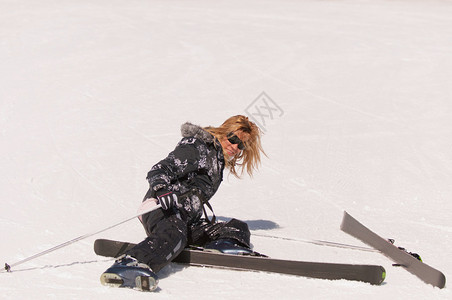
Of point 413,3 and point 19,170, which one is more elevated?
point 413,3

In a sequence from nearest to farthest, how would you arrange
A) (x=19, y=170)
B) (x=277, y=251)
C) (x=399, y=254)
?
(x=399, y=254), (x=277, y=251), (x=19, y=170)

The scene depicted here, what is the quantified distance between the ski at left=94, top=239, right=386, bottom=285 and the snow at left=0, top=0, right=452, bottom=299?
0.19ft

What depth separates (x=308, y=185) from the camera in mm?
5418

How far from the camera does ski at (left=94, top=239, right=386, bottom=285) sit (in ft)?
10.4

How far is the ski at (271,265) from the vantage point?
10.4 ft

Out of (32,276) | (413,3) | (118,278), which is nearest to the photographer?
(118,278)

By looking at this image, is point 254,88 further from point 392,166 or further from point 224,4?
point 224,4

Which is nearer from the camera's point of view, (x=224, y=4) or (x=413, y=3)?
(x=224, y=4)

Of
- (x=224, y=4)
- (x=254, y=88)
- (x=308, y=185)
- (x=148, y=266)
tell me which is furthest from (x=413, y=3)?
(x=148, y=266)

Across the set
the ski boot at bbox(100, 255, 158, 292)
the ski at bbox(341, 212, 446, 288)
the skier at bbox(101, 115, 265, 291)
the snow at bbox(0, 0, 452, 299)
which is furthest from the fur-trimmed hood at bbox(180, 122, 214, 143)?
the ski at bbox(341, 212, 446, 288)

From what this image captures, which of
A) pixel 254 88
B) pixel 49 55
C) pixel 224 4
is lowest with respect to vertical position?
pixel 254 88

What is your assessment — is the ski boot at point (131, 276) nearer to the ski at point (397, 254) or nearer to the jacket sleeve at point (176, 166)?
the jacket sleeve at point (176, 166)

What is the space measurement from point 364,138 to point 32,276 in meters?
4.37

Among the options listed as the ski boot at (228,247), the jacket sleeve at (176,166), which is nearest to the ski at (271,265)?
the ski boot at (228,247)
